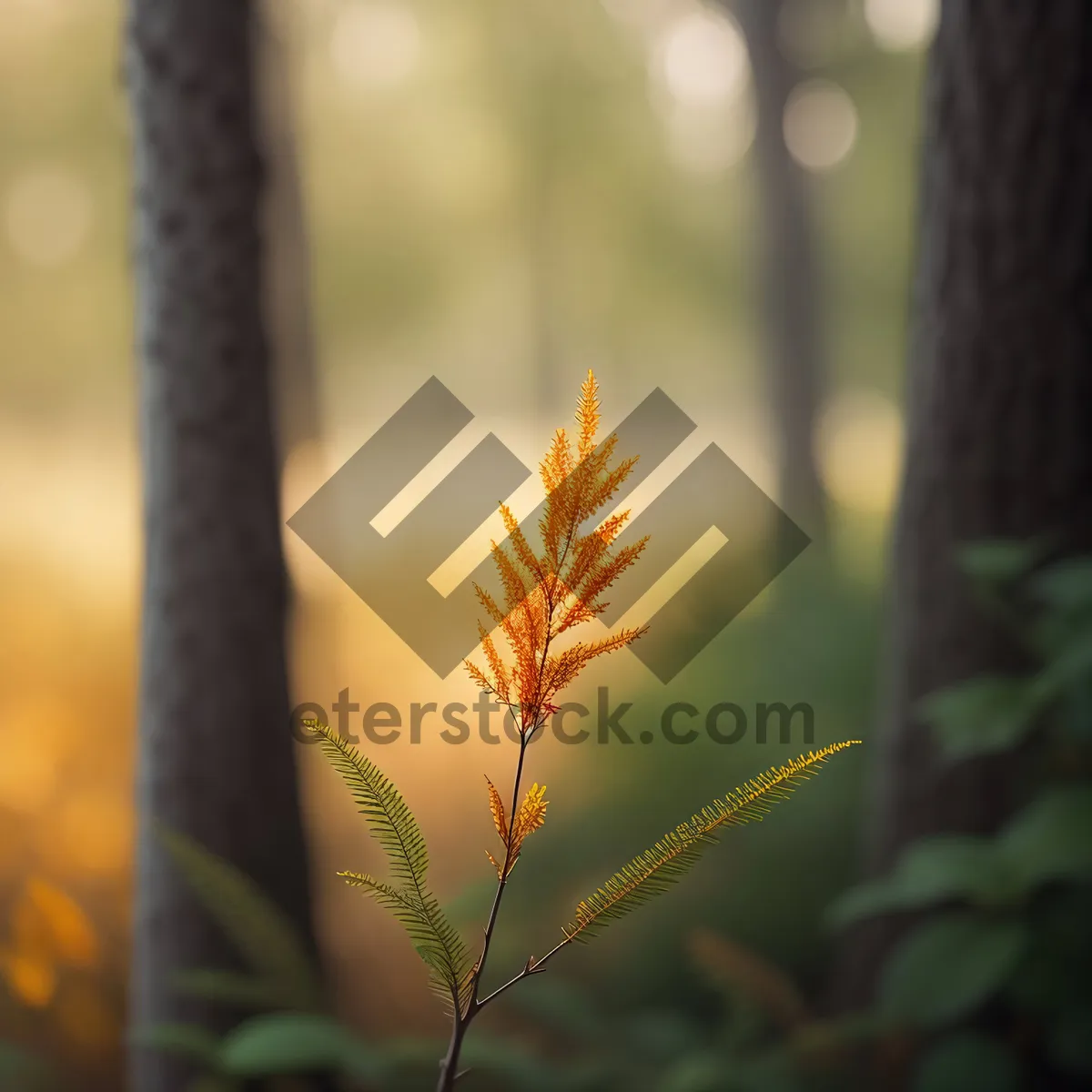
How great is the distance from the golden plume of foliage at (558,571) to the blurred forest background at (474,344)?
1.35 metres

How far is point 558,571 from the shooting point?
1.51ft

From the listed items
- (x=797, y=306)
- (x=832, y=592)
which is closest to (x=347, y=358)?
(x=797, y=306)

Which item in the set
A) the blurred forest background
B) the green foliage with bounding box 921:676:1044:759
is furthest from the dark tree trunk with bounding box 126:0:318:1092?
the green foliage with bounding box 921:676:1044:759

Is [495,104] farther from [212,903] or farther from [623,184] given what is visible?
[212,903]

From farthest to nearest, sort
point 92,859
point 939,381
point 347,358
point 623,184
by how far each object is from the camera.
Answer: point 347,358 → point 623,184 → point 92,859 → point 939,381

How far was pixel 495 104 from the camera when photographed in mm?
7996

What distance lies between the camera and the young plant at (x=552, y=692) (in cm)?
45

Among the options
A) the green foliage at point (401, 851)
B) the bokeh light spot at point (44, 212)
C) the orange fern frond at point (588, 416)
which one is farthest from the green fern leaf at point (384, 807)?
the bokeh light spot at point (44, 212)

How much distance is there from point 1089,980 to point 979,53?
190 cm

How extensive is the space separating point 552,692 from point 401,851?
0.12m

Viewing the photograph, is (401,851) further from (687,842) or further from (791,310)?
(791,310)
